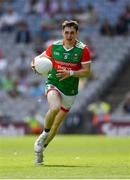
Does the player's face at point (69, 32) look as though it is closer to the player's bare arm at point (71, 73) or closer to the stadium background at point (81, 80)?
the player's bare arm at point (71, 73)

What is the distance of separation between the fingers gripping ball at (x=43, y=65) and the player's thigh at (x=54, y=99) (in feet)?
1.31

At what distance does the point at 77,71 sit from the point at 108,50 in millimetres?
24070

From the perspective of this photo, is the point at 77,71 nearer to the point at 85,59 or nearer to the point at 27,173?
the point at 85,59

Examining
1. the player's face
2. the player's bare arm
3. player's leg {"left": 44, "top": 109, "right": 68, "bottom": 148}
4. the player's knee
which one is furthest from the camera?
player's leg {"left": 44, "top": 109, "right": 68, "bottom": 148}

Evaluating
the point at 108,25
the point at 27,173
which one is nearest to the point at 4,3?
the point at 108,25

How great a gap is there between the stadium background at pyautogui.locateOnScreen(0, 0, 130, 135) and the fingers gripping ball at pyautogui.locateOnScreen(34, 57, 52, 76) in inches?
801

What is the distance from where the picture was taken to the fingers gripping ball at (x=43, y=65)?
16.0 meters

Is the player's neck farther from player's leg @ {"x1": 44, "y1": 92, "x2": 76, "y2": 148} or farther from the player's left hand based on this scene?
player's leg @ {"x1": 44, "y1": 92, "x2": 76, "y2": 148}

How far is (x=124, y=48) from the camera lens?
3988cm

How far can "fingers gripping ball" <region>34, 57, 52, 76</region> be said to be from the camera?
1602 centimetres

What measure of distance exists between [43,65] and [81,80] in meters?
22.8

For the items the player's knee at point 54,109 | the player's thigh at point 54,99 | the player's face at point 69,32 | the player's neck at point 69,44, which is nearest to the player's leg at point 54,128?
the player's thigh at point 54,99

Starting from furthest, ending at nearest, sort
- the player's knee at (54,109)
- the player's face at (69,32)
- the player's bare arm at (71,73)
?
the player's bare arm at (71,73) → the player's face at (69,32) → the player's knee at (54,109)

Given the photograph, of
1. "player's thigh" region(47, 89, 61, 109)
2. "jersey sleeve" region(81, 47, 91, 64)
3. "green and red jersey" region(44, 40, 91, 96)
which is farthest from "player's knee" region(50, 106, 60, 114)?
"jersey sleeve" region(81, 47, 91, 64)
